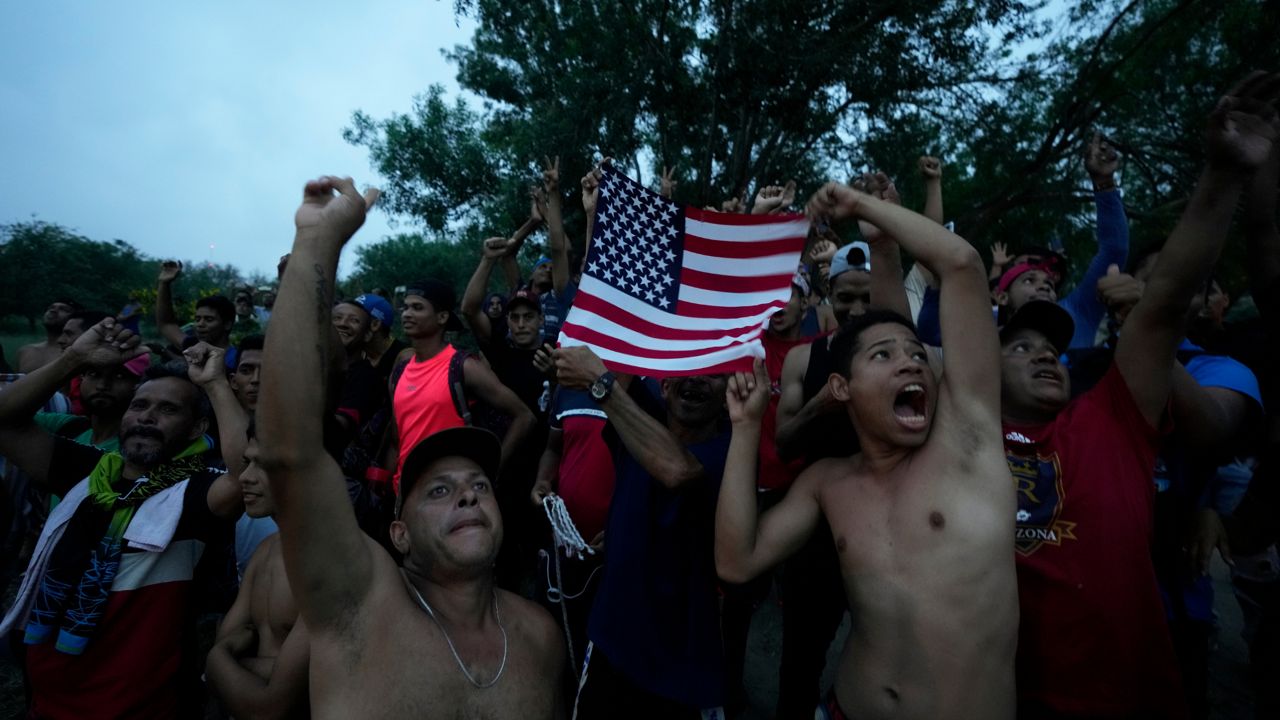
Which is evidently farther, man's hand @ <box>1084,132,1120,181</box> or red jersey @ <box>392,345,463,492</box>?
red jersey @ <box>392,345,463,492</box>

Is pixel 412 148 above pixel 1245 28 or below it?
below

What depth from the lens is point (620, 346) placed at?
10.2 feet

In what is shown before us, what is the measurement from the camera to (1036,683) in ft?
7.70

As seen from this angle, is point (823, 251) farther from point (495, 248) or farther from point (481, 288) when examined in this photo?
point (481, 288)

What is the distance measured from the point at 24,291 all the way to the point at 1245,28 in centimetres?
3157

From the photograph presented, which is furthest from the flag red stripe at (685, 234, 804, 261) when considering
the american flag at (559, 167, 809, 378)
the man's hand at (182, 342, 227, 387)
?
the man's hand at (182, 342, 227, 387)

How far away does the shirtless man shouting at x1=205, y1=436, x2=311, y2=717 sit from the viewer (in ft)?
8.04

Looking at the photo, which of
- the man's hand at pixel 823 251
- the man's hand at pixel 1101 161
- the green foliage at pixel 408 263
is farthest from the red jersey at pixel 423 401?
the green foliage at pixel 408 263

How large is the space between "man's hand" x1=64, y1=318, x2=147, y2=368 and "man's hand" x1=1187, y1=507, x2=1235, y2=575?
5.28m

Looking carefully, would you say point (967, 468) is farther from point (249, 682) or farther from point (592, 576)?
point (249, 682)

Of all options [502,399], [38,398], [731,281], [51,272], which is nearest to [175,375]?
[38,398]

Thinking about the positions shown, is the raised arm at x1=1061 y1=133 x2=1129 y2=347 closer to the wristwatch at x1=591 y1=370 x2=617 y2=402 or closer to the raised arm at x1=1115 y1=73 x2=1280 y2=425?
the raised arm at x1=1115 y1=73 x2=1280 y2=425

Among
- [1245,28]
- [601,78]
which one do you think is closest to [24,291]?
[601,78]

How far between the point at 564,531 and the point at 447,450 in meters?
1.08
